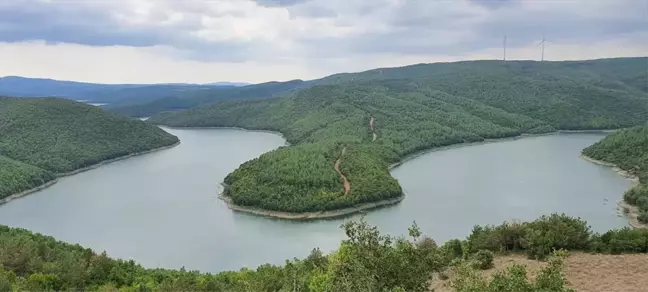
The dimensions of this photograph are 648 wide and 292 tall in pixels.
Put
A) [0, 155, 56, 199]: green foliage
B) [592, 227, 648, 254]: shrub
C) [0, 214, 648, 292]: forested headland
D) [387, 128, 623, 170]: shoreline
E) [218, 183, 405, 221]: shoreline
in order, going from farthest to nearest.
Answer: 1. [387, 128, 623, 170]: shoreline
2. [0, 155, 56, 199]: green foliage
3. [218, 183, 405, 221]: shoreline
4. [592, 227, 648, 254]: shrub
5. [0, 214, 648, 292]: forested headland

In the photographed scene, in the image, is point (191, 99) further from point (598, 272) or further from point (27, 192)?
point (598, 272)

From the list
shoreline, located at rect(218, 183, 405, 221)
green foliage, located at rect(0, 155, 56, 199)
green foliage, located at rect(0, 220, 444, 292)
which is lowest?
shoreline, located at rect(218, 183, 405, 221)

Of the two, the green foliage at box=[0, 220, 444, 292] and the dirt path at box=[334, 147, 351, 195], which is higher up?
the green foliage at box=[0, 220, 444, 292]

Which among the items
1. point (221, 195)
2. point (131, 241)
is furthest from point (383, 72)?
point (131, 241)

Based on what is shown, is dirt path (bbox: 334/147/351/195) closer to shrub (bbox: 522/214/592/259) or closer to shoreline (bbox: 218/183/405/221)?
shoreline (bbox: 218/183/405/221)

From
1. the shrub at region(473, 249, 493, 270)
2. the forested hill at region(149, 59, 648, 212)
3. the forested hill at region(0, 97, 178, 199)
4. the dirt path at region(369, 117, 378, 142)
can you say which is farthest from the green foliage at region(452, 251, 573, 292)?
the dirt path at region(369, 117, 378, 142)

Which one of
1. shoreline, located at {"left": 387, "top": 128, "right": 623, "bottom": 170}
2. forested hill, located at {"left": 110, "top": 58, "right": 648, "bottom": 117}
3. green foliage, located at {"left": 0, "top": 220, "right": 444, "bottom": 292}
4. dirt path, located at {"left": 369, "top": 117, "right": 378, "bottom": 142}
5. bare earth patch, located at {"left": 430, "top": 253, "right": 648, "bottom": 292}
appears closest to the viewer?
green foliage, located at {"left": 0, "top": 220, "right": 444, "bottom": 292}

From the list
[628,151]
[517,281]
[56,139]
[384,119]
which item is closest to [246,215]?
[517,281]

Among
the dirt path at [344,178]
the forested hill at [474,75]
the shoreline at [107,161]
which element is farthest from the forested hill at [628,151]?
the forested hill at [474,75]
